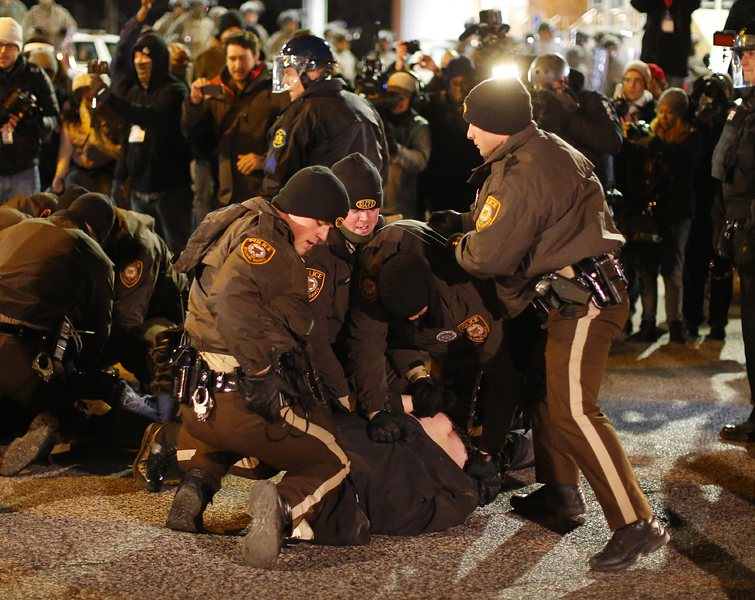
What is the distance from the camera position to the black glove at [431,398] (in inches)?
210

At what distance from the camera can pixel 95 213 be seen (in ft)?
19.8

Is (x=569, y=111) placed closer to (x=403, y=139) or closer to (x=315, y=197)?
(x=403, y=139)

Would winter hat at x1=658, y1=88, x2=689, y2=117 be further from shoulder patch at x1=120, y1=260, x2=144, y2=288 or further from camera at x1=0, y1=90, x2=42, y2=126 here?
camera at x1=0, y1=90, x2=42, y2=126

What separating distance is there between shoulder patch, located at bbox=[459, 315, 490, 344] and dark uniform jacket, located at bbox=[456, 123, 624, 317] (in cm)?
80

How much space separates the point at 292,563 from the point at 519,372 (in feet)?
5.69

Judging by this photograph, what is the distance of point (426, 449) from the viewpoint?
5.06 metres

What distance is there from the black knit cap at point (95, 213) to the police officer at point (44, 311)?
31 mm

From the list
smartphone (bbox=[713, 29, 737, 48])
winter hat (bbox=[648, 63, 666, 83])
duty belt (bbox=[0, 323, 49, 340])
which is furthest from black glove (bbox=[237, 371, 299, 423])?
winter hat (bbox=[648, 63, 666, 83])

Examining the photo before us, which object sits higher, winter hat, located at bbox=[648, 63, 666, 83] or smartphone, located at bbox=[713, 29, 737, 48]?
smartphone, located at bbox=[713, 29, 737, 48]

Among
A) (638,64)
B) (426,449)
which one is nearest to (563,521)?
(426,449)

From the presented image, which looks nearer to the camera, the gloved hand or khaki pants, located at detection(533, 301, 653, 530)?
khaki pants, located at detection(533, 301, 653, 530)

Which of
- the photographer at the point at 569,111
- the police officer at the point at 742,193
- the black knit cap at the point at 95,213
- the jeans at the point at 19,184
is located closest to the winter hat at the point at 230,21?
the jeans at the point at 19,184

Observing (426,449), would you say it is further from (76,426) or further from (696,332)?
(696,332)

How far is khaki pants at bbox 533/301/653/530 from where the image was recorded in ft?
14.6
